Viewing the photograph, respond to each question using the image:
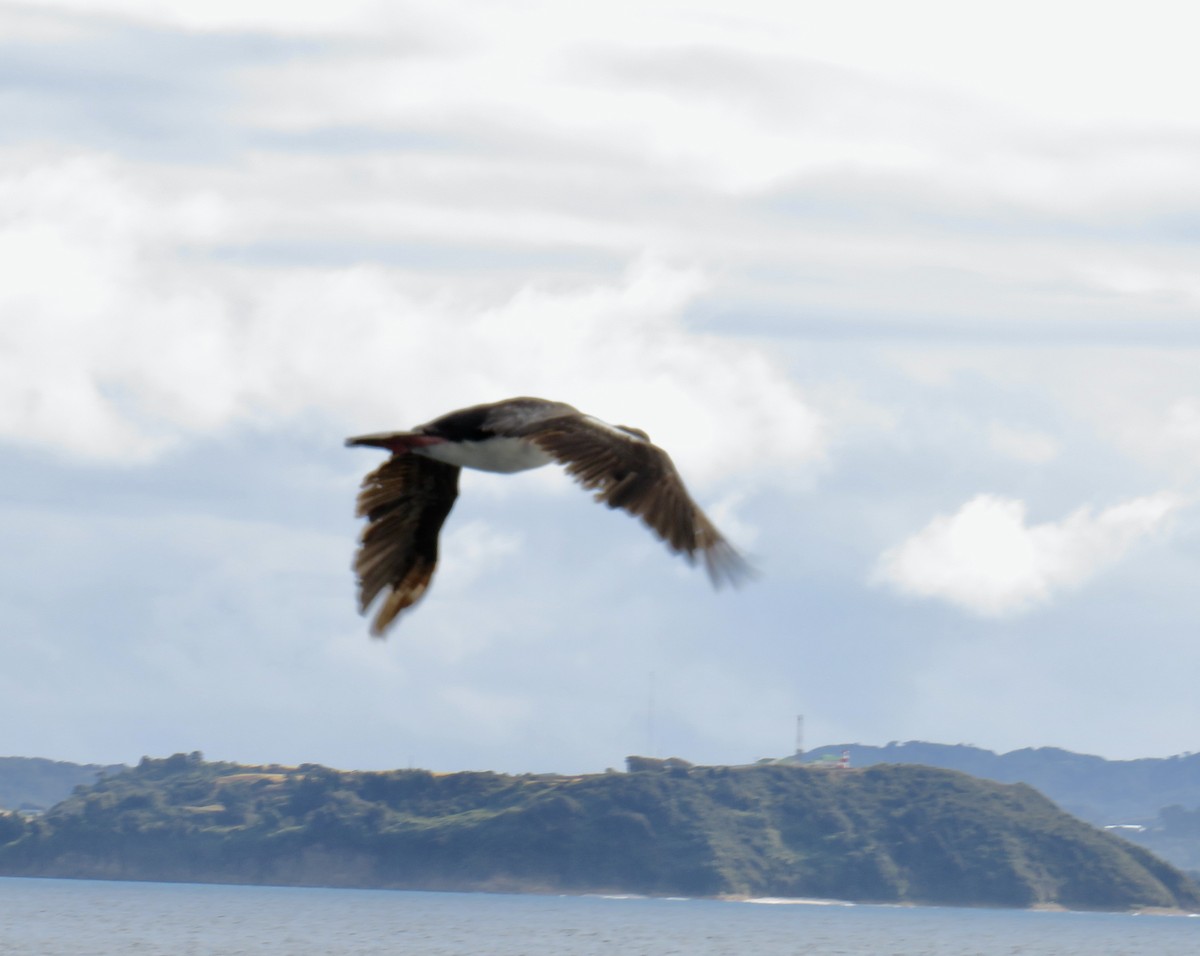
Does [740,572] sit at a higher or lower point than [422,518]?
lower

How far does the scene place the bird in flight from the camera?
50.2ft

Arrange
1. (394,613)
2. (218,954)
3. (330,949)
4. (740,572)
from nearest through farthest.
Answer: (740,572)
(394,613)
(218,954)
(330,949)

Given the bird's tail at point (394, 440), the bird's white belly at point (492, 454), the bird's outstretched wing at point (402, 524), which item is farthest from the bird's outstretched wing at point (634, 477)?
the bird's outstretched wing at point (402, 524)

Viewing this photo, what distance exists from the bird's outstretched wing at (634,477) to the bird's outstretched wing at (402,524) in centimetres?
427

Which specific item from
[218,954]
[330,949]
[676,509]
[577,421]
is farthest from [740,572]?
[330,949]

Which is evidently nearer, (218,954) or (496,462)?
(496,462)

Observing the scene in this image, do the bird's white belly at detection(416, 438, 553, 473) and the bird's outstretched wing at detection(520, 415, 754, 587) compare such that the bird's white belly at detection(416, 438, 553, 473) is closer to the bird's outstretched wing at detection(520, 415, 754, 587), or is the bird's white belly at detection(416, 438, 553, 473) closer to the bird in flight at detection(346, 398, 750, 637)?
the bird in flight at detection(346, 398, 750, 637)

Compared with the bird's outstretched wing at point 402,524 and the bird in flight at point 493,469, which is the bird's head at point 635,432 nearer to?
the bird in flight at point 493,469

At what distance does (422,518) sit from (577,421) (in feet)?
15.2

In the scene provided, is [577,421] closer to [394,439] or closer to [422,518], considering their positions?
[394,439]

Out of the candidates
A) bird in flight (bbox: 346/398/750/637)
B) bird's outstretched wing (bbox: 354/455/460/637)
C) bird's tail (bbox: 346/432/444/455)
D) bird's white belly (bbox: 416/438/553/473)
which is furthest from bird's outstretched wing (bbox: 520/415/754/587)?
bird's outstretched wing (bbox: 354/455/460/637)

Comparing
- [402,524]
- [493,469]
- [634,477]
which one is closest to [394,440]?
[493,469]

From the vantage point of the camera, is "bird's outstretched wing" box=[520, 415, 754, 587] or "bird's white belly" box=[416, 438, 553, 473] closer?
"bird's outstretched wing" box=[520, 415, 754, 587]

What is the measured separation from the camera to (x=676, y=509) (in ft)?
50.8
